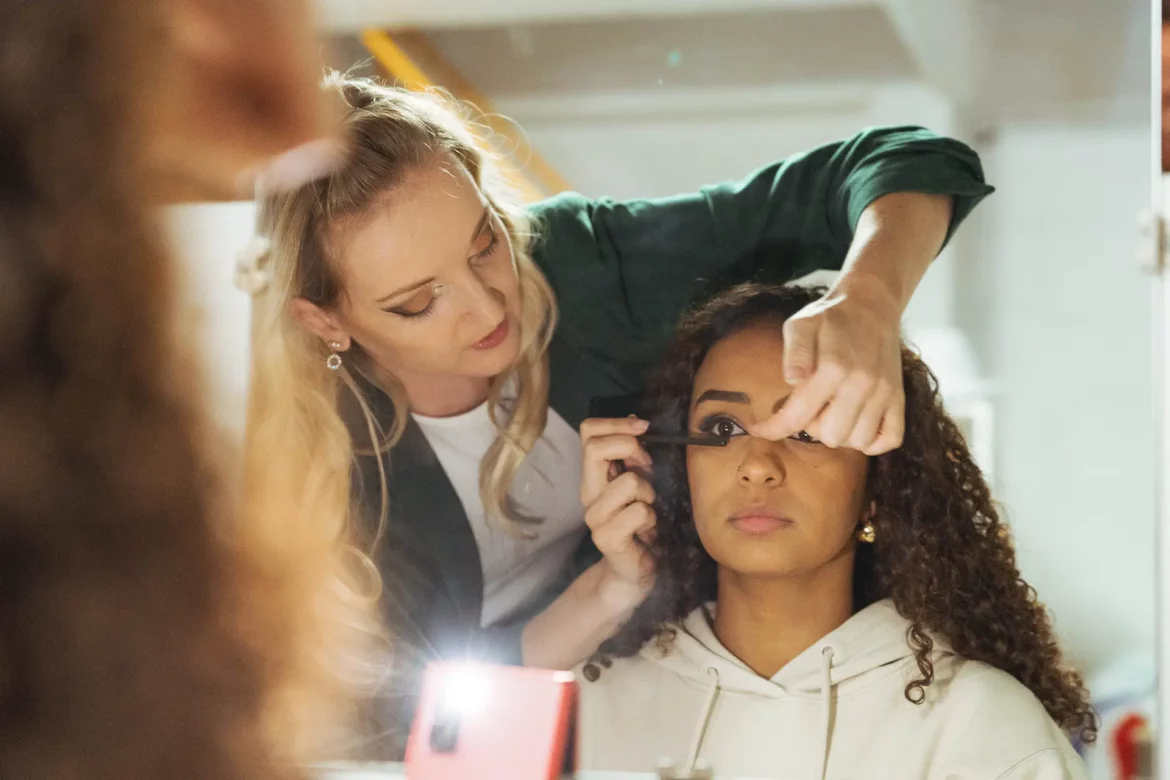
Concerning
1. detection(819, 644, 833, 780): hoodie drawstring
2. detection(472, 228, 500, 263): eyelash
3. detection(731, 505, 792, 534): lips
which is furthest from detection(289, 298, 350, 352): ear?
detection(819, 644, 833, 780): hoodie drawstring

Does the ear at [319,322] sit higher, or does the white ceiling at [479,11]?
the white ceiling at [479,11]

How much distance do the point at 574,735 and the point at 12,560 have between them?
19.5 inches

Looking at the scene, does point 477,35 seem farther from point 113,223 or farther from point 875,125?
point 113,223

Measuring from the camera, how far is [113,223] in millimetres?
353

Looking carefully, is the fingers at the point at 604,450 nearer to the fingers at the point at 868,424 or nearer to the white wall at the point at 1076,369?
the fingers at the point at 868,424

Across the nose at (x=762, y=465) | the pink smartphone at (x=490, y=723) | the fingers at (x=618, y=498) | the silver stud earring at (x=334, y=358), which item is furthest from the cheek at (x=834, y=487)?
the silver stud earring at (x=334, y=358)

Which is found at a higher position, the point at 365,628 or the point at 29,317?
the point at 29,317

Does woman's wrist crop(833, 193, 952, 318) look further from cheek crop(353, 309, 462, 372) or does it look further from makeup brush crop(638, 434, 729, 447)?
cheek crop(353, 309, 462, 372)

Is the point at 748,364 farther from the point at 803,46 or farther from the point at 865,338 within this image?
the point at 803,46

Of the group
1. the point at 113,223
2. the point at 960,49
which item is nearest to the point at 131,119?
the point at 113,223

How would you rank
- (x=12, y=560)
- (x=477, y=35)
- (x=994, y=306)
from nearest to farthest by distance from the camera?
(x=12, y=560) → (x=994, y=306) → (x=477, y=35)

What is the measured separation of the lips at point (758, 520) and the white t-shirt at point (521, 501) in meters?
0.12

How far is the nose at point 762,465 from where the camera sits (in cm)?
71

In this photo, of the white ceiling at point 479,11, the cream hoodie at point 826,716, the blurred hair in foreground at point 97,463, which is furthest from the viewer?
the white ceiling at point 479,11
